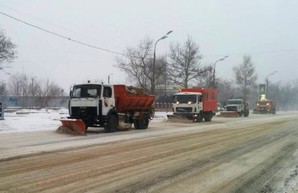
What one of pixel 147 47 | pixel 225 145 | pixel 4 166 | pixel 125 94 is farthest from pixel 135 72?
pixel 4 166

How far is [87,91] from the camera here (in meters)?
25.0

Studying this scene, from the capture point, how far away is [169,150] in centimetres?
1560

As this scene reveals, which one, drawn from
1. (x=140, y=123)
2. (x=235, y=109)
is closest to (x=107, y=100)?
(x=140, y=123)

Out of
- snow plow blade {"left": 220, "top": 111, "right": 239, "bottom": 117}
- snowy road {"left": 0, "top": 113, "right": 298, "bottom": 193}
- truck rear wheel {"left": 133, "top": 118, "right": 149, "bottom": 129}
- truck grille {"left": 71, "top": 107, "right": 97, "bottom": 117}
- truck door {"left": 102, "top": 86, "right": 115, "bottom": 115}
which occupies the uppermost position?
truck door {"left": 102, "top": 86, "right": 115, "bottom": 115}

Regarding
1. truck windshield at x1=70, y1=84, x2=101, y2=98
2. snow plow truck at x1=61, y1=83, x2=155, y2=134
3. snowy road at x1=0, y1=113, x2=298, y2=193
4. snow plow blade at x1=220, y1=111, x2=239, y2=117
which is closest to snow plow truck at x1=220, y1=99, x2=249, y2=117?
snow plow blade at x1=220, y1=111, x2=239, y2=117

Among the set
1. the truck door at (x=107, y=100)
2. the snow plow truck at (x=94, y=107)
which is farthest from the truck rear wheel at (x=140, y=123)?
the truck door at (x=107, y=100)

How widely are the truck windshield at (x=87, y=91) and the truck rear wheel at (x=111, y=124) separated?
5.12 feet

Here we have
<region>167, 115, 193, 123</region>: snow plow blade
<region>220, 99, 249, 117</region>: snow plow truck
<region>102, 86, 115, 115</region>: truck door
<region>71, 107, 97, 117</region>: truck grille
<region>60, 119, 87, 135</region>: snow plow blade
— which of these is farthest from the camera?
<region>220, 99, 249, 117</region>: snow plow truck

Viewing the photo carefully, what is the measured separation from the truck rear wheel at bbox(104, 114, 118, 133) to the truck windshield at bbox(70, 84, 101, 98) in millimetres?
1562

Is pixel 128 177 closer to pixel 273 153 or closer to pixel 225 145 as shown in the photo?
pixel 273 153

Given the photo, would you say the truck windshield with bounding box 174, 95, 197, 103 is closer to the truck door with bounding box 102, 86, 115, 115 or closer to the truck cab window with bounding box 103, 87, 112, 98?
the truck door with bounding box 102, 86, 115, 115

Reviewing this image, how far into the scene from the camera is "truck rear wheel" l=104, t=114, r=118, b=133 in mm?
25203

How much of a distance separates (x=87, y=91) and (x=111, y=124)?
2222 mm

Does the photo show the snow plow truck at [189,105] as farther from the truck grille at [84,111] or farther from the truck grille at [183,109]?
the truck grille at [84,111]
